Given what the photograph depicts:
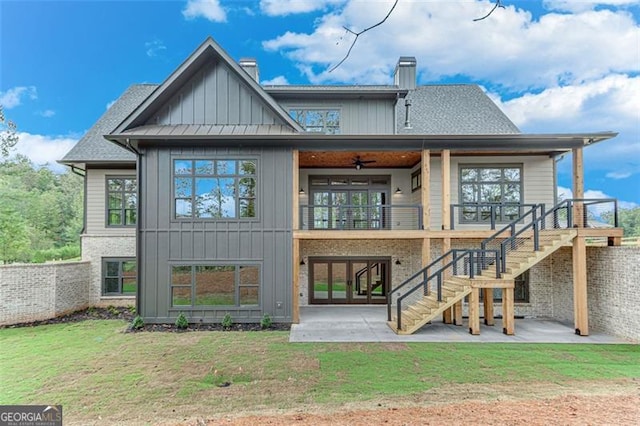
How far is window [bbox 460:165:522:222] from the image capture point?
11875 millimetres

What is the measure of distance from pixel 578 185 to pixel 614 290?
9.94 ft

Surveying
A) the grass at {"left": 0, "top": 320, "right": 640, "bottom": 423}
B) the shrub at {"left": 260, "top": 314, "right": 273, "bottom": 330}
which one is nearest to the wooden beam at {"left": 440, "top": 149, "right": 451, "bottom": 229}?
the grass at {"left": 0, "top": 320, "right": 640, "bottom": 423}

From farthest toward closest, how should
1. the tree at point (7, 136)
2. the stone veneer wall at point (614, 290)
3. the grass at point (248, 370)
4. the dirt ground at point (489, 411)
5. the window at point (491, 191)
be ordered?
the tree at point (7, 136) → the window at point (491, 191) → the stone veneer wall at point (614, 290) → the grass at point (248, 370) → the dirt ground at point (489, 411)

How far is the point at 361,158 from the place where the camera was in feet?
39.9

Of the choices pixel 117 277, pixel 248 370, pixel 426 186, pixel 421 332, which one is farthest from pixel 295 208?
pixel 117 277

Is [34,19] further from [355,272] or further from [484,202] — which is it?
[484,202]

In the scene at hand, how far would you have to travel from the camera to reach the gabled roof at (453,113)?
43.3 ft

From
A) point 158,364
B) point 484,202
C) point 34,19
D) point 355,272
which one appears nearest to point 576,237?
point 484,202

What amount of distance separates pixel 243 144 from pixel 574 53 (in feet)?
29.5

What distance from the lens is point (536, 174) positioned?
11.9 metres

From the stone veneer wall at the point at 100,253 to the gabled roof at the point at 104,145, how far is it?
2.91 m

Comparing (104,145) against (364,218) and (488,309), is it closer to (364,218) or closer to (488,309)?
(364,218)

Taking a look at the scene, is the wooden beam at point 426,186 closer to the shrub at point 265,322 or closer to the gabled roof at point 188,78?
the gabled roof at point 188,78

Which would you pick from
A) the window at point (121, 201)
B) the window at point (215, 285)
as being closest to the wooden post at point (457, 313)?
the window at point (215, 285)
